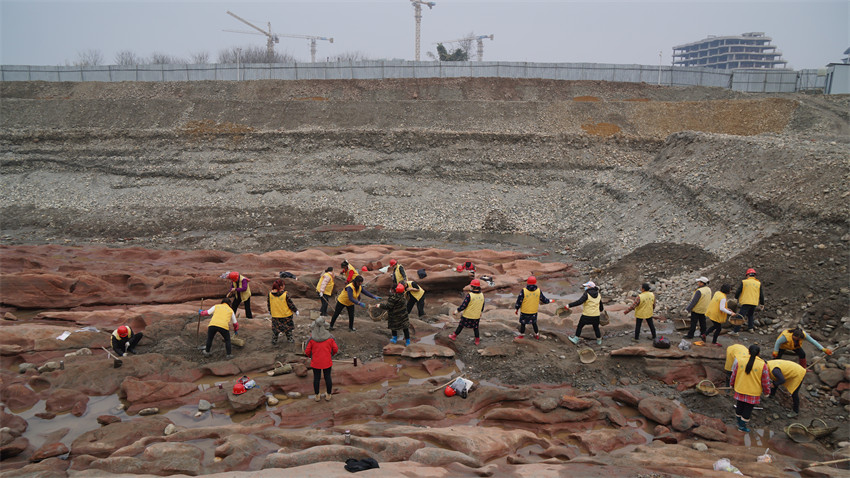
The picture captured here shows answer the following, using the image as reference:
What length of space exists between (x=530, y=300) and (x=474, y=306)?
1298 millimetres

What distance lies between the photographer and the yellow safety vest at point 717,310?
1075 centimetres

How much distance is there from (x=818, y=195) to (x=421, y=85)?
104 ft

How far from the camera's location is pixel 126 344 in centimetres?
1110

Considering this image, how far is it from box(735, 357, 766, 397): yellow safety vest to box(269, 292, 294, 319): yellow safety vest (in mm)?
8773

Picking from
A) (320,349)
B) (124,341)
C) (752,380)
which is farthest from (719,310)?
(124,341)

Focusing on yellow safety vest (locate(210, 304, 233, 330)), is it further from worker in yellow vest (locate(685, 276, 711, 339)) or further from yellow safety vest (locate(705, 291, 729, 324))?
yellow safety vest (locate(705, 291, 729, 324))

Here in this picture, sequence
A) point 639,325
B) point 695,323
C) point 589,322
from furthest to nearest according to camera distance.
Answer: point 639,325, point 695,323, point 589,322

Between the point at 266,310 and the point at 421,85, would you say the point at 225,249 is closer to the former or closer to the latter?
the point at 266,310

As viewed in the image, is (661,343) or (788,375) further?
(661,343)

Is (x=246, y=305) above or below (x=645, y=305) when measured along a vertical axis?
below

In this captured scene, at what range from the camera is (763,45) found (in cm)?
14475

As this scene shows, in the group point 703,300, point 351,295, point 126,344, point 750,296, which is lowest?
point 126,344

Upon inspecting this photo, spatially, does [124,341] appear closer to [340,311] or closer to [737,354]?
[340,311]

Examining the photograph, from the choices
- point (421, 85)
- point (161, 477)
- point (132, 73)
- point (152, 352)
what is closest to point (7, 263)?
point (152, 352)
